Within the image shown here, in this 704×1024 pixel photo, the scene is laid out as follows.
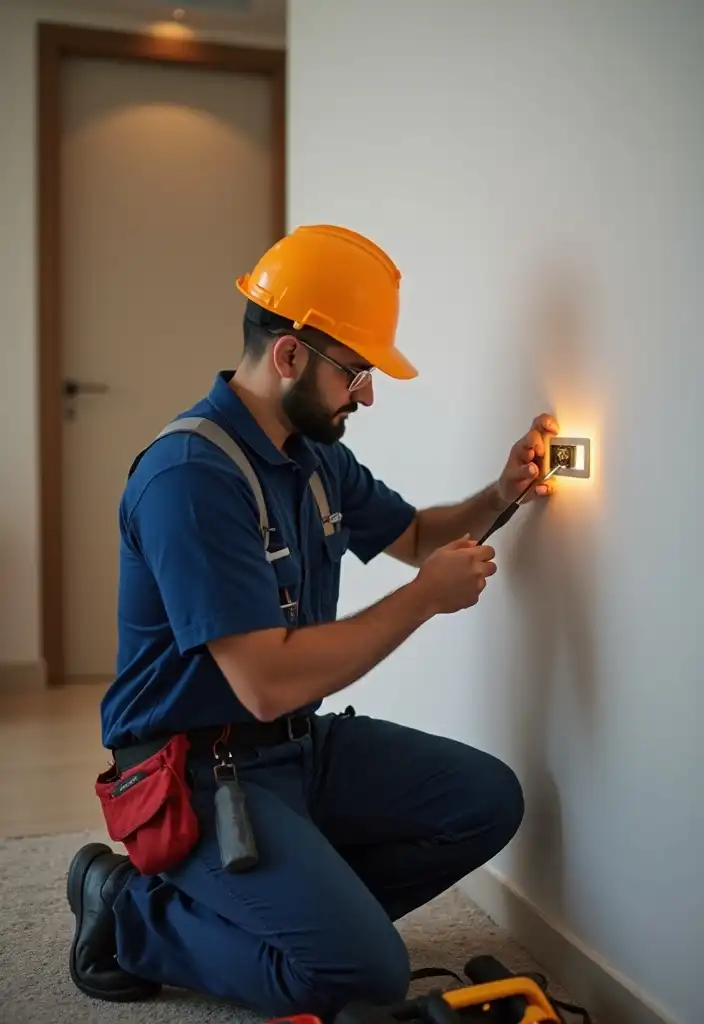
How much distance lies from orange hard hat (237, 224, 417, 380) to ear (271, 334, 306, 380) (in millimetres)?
Result: 30

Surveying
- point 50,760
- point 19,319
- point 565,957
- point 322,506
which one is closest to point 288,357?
point 322,506

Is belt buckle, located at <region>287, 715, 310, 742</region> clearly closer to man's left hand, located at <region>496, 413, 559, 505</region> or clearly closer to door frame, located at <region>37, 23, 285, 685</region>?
man's left hand, located at <region>496, 413, 559, 505</region>

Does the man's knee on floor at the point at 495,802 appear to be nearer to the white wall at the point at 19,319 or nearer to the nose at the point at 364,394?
the nose at the point at 364,394

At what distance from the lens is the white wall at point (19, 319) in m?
3.63

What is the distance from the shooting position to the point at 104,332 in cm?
386

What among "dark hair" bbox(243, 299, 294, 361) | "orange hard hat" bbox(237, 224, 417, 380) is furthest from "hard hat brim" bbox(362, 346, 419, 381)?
"dark hair" bbox(243, 299, 294, 361)

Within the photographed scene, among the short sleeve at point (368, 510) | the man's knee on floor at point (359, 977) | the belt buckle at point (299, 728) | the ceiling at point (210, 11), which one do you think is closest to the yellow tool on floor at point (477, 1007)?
the man's knee on floor at point (359, 977)

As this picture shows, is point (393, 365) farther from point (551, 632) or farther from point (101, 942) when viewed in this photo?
point (101, 942)

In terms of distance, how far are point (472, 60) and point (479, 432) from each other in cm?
64

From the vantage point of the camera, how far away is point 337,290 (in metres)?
1.61

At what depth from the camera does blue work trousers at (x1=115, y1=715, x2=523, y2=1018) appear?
1482 millimetres

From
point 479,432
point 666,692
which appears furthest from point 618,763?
point 479,432

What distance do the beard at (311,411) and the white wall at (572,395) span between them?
32cm

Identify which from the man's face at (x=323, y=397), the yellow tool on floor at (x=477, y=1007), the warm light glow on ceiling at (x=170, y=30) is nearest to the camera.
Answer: the yellow tool on floor at (x=477, y=1007)
